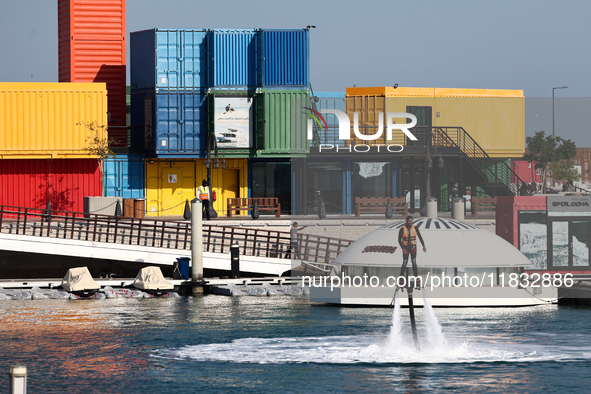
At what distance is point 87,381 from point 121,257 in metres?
16.8

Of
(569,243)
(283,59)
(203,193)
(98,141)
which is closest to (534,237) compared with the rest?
(569,243)

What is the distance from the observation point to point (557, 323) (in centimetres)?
2838

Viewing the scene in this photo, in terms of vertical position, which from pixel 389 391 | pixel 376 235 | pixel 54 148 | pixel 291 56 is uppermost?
pixel 291 56

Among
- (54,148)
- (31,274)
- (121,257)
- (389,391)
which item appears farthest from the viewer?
(54,148)

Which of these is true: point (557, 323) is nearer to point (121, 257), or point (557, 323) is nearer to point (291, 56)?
point (121, 257)

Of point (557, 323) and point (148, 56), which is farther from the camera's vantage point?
point (148, 56)

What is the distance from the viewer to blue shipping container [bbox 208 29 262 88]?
49.2 meters

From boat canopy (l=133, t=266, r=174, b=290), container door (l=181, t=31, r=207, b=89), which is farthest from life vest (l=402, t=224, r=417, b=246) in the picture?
container door (l=181, t=31, r=207, b=89)

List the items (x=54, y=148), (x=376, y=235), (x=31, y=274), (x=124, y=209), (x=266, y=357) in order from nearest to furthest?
(x=266, y=357)
(x=376, y=235)
(x=31, y=274)
(x=124, y=209)
(x=54, y=148)

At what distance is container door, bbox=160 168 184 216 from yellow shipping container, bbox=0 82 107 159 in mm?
4552

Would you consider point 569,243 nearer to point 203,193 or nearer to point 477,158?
point 477,158

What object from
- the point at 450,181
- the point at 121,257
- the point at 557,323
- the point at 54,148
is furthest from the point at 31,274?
the point at 557,323

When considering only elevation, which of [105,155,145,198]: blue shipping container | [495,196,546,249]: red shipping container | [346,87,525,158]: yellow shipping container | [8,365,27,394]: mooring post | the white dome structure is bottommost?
[8,365,27,394]: mooring post

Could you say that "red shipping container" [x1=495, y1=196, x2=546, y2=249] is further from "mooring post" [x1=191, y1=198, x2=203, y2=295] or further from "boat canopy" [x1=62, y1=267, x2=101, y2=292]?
"boat canopy" [x1=62, y1=267, x2=101, y2=292]
